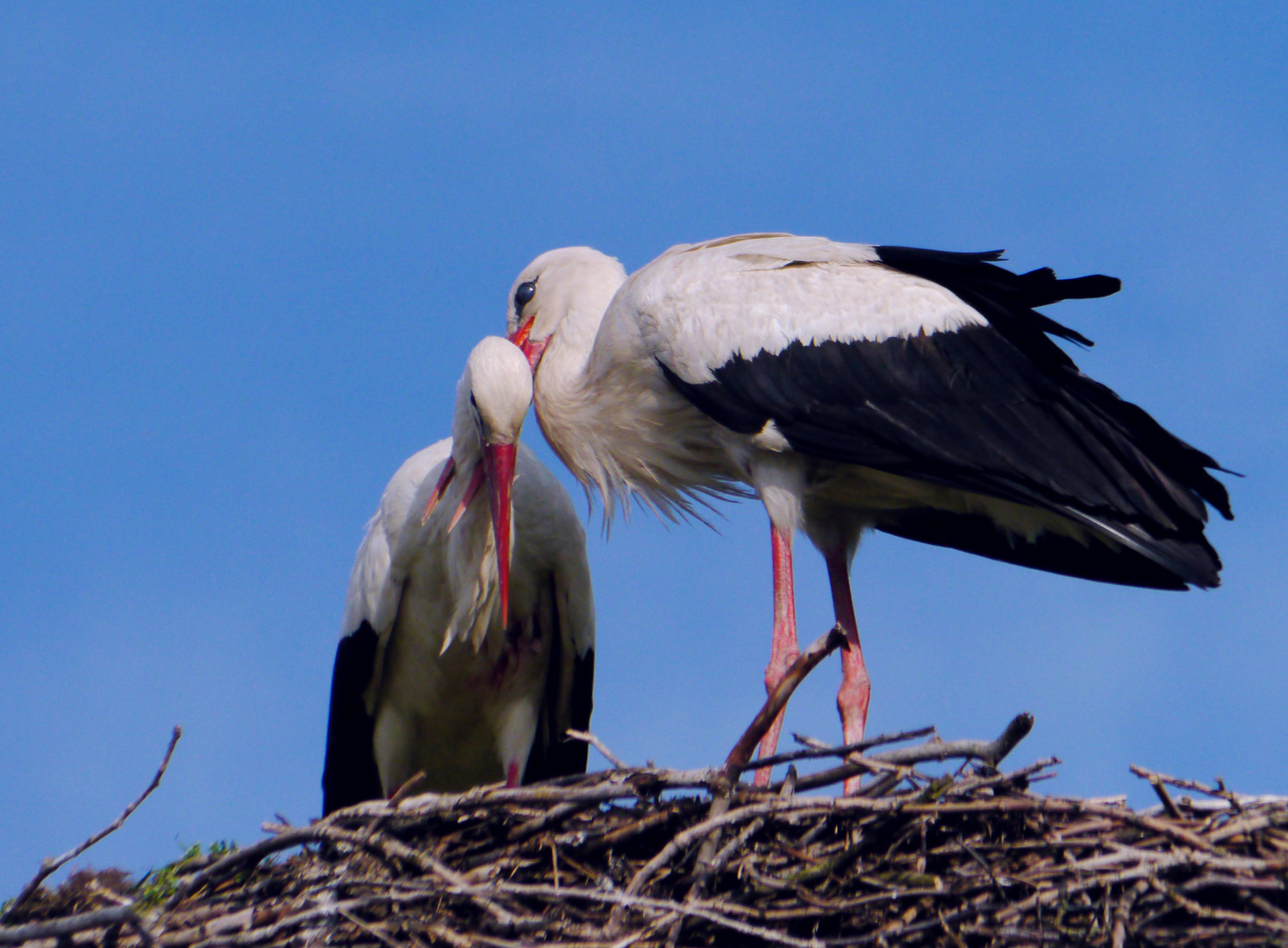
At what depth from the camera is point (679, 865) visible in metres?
3.63

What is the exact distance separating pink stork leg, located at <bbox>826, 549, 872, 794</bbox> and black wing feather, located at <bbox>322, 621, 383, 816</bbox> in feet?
5.03

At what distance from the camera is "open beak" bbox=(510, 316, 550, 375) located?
5633 millimetres

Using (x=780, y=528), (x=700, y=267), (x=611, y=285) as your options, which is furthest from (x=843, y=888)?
(x=611, y=285)

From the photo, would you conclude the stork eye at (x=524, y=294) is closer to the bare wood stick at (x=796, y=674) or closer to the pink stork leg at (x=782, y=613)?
the pink stork leg at (x=782, y=613)

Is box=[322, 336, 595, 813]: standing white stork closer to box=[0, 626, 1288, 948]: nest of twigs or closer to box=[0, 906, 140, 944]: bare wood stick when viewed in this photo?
box=[0, 626, 1288, 948]: nest of twigs

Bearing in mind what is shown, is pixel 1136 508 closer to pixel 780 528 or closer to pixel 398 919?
pixel 780 528

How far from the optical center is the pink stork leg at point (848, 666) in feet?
16.8

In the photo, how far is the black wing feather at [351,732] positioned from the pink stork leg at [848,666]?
1.53 meters

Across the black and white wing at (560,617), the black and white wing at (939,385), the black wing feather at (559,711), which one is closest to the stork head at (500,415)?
the black and white wing at (560,617)

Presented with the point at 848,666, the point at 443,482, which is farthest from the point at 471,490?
the point at 848,666

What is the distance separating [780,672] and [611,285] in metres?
1.68

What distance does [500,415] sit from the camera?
4703 mm

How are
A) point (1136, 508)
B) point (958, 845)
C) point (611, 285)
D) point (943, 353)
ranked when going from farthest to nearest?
point (611, 285) < point (943, 353) < point (1136, 508) < point (958, 845)

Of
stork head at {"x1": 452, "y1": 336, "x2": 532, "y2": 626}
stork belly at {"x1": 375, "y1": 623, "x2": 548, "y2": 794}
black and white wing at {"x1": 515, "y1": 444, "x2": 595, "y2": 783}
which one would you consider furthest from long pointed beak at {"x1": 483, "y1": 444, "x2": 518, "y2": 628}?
stork belly at {"x1": 375, "y1": 623, "x2": 548, "y2": 794}
